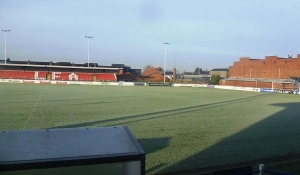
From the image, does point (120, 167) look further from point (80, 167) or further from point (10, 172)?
point (10, 172)

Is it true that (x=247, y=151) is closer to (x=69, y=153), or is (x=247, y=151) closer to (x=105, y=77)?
(x=69, y=153)

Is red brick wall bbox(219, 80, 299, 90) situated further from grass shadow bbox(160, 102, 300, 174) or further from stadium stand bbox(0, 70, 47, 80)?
grass shadow bbox(160, 102, 300, 174)

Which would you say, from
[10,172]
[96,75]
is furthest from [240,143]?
[96,75]

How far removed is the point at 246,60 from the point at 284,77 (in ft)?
35.9

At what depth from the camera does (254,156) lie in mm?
8438

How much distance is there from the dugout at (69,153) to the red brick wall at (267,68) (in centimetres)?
6188

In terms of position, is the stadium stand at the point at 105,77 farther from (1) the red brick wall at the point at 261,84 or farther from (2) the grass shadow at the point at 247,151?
(2) the grass shadow at the point at 247,151

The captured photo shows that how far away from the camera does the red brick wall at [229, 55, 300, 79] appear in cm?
6026

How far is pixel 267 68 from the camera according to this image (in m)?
65.7

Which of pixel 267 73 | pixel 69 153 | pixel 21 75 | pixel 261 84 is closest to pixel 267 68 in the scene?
pixel 267 73

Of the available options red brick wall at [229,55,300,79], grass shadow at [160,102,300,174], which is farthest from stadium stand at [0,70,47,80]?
grass shadow at [160,102,300,174]

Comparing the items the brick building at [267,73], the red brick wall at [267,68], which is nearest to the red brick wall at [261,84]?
the brick building at [267,73]

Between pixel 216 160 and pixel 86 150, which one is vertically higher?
pixel 86 150

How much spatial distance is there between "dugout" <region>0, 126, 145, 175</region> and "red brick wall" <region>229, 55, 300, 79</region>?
2436 inches
